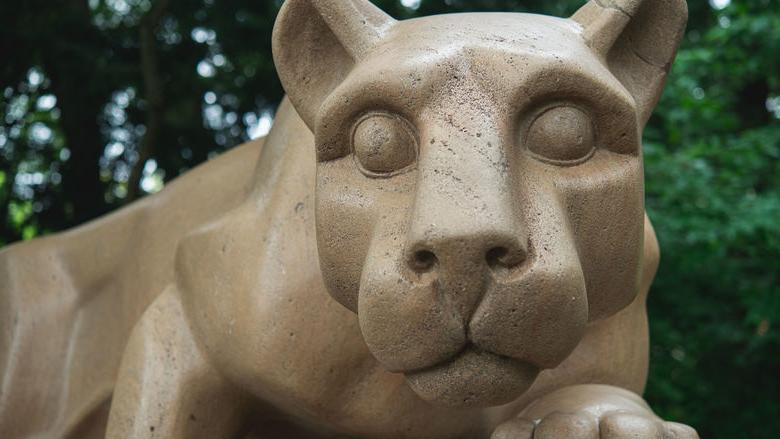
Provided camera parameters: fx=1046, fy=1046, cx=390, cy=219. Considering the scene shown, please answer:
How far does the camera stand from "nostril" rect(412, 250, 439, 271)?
1.49 meters

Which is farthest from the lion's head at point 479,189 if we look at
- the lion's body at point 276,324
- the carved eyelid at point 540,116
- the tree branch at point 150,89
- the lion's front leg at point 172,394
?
the tree branch at point 150,89

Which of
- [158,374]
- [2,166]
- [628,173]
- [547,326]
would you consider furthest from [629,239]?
[2,166]

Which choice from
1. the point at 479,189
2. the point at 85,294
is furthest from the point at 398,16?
the point at 479,189

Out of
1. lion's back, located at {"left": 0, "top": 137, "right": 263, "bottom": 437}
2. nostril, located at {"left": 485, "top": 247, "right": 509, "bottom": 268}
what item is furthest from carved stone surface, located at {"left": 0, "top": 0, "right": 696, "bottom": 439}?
lion's back, located at {"left": 0, "top": 137, "right": 263, "bottom": 437}

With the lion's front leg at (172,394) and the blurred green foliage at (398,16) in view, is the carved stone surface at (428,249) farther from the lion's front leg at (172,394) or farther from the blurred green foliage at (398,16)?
the blurred green foliage at (398,16)

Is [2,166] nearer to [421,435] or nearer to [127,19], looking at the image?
[127,19]

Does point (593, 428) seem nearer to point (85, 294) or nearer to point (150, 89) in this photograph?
point (85, 294)

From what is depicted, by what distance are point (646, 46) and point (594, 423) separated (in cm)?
67

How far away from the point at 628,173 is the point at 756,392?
10.8ft

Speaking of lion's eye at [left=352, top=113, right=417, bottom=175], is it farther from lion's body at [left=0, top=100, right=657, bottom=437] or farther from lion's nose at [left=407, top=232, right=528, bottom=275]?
lion's body at [left=0, top=100, right=657, bottom=437]

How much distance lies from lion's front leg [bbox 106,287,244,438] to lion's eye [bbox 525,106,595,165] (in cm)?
95

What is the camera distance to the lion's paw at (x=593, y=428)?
5.92 feet

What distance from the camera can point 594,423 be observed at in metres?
1.87

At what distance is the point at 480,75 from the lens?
5.20 feet
